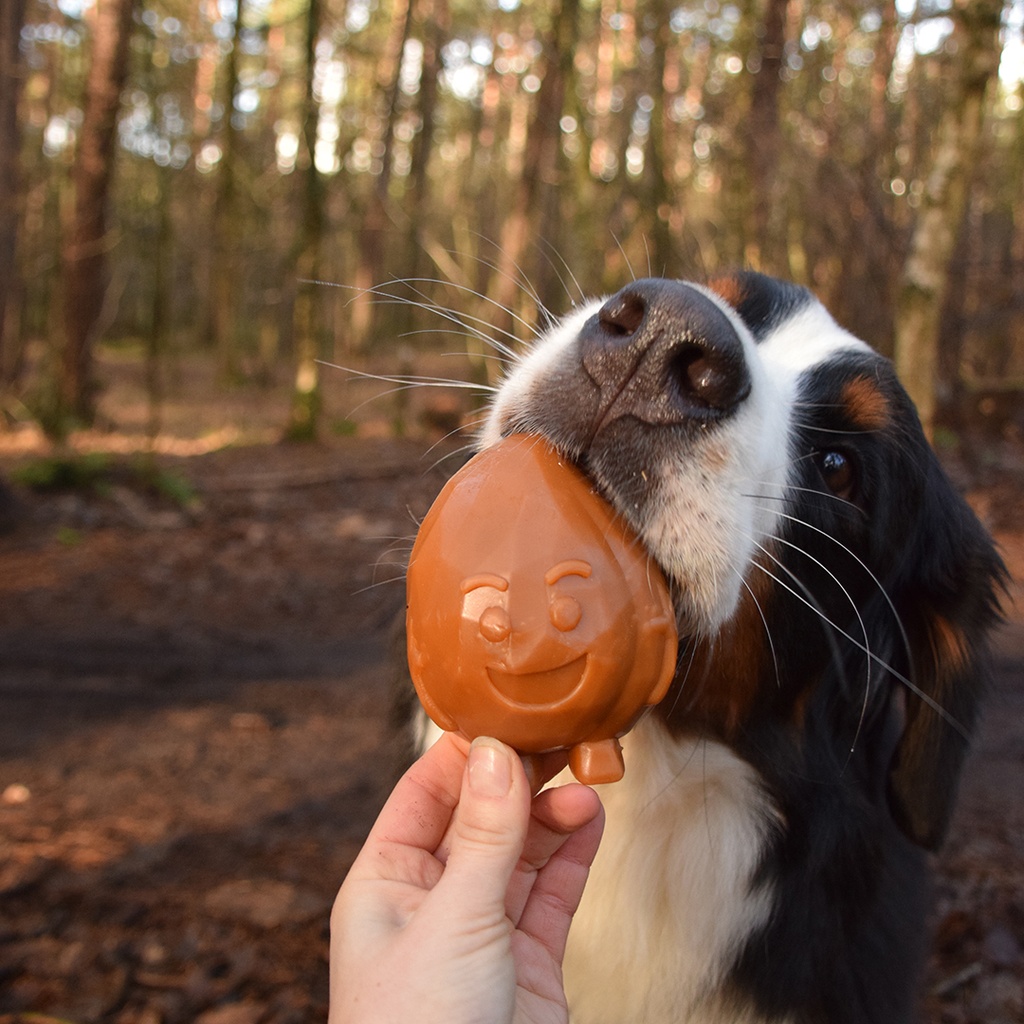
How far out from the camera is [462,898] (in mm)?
1432

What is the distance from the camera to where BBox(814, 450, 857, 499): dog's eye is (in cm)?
224

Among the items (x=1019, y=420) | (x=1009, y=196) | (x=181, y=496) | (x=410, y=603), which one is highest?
(x=1009, y=196)

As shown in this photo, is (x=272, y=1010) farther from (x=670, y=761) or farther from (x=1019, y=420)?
(x=1019, y=420)

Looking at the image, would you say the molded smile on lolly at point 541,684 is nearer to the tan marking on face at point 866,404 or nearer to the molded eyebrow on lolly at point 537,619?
the molded eyebrow on lolly at point 537,619

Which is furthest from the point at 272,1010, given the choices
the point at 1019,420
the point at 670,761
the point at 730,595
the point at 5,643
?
the point at 1019,420

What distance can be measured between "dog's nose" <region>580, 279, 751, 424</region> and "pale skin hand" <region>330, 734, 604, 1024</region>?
72 cm

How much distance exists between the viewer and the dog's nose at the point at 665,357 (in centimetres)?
164

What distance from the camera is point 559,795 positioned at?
168 cm

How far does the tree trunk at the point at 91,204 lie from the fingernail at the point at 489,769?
10340 millimetres

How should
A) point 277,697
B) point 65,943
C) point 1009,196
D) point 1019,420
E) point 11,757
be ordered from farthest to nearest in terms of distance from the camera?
1. point 1009,196
2. point 1019,420
3. point 277,697
4. point 11,757
5. point 65,943

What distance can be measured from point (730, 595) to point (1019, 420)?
11595 millimetres

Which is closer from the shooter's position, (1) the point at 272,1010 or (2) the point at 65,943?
(1) the point at 272,1010

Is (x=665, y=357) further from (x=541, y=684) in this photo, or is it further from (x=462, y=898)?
(x=462, y=898)

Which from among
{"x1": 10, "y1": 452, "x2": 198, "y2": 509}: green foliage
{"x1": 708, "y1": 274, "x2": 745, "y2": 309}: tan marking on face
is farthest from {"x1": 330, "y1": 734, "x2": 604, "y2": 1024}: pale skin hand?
{"x1": 10, "y1": 452, "x2": 198, "y2": 509}: green foliage
